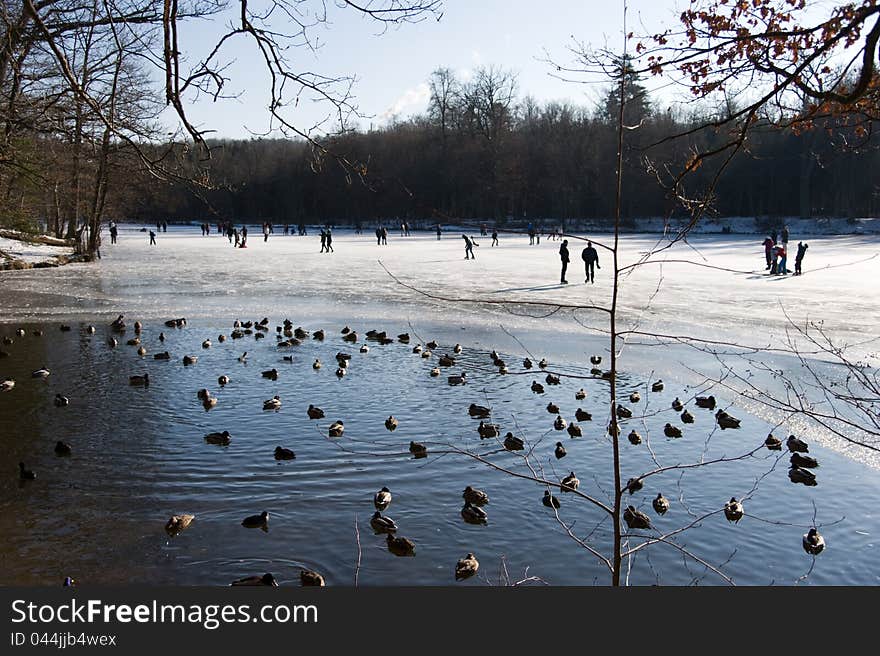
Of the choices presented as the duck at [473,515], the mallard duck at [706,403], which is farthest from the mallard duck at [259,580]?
the mallard duck at [706,403]

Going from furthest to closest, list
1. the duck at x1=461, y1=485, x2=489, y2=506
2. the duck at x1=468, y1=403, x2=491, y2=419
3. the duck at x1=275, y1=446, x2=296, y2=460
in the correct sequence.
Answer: the duck at x1=468, y1=403, x2=491, y2=419 < the duck at x1=275, y1=446, x2=296, y2=460 < the duck at x1=461, y1=485, x2=489, y2=506

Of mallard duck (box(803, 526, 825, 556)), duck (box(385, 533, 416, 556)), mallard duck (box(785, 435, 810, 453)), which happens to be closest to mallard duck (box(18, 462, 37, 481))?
duck (box(385, 533, 416, 556))

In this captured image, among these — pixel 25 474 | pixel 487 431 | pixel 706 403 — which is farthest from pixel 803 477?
pixel 25 474

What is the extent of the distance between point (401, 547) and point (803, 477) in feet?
13.6

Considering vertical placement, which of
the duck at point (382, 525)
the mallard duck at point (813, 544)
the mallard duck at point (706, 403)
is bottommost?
the mallard duck at point (813, 544)

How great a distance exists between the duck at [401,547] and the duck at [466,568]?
0.49 m

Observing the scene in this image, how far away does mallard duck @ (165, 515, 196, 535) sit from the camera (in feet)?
Result: 19.9

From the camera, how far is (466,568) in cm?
539

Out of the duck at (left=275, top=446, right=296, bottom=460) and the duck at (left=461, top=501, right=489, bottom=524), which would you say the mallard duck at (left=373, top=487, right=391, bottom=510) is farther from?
the duck at (left=275, top=446, right=296, bottom=460)

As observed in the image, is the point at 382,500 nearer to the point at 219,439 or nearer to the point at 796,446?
the point at 219,439

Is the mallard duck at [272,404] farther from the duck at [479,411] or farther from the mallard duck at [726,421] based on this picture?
the mallard duck at [726,421]

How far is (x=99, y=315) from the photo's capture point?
19.7 meters

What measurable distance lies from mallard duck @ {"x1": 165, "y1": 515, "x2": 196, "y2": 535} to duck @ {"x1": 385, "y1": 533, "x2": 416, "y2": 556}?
1.68 meters

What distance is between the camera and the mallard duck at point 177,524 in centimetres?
608
